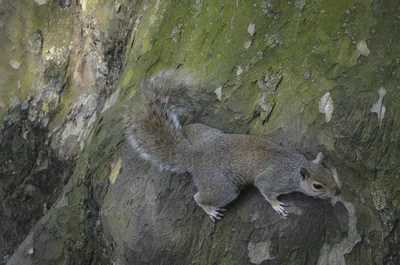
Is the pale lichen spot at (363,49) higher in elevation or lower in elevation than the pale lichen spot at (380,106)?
higher

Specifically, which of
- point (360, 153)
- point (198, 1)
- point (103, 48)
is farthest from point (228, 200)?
point (103, 48)

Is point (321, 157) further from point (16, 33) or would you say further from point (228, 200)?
point (16, 33)

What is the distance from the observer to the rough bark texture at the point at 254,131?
2.52 meters

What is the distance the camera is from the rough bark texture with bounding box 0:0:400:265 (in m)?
2.52

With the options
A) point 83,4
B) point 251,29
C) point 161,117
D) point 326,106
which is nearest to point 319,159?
point 326,106

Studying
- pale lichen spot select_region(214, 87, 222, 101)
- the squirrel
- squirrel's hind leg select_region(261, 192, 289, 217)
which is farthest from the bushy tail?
squirrel's hind leg select_region(261, 192, 289, 217)

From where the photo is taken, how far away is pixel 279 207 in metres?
2.62

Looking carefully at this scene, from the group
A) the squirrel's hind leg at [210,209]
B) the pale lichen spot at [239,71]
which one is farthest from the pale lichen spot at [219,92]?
the squirrel's hind leg at [210,209]

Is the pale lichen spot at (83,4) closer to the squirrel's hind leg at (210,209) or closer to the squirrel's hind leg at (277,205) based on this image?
the squirrel's hind leg at (210,209)

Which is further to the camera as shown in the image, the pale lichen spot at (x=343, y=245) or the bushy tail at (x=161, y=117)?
the bushy tail at (x=161, y=117)

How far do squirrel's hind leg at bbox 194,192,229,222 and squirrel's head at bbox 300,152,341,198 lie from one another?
1.64 feet

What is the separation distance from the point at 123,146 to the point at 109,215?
1.48 feet

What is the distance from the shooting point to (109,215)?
3018mm

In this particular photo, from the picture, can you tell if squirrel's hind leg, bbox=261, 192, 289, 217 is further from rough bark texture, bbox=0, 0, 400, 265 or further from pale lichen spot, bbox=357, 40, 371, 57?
pale lichen spot, bbox=357, 40, 371, 57
